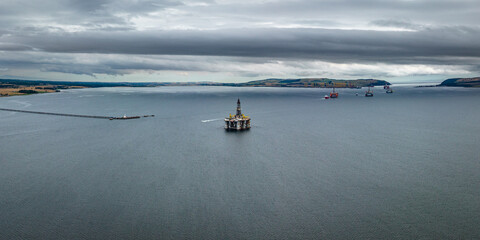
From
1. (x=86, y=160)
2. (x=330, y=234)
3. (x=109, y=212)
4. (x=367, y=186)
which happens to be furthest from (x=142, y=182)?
(x=367, y=186)

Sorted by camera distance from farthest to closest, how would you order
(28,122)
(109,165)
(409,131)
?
(28,122)
(409,131)
(109,165)

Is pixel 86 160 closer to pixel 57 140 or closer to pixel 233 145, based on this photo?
pixel 57 140

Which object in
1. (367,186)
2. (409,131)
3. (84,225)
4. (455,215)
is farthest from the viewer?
(409,131)

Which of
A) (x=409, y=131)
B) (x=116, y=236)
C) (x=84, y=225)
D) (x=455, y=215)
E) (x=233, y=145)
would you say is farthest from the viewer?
(x=409, y=131)

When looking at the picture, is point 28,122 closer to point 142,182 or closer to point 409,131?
point 142,182

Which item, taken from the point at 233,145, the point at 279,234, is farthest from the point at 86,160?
the point at 279,234

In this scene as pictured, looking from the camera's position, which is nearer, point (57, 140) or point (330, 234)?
point (330, 234)
